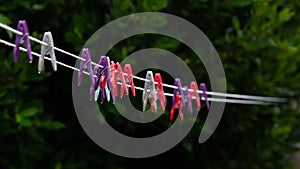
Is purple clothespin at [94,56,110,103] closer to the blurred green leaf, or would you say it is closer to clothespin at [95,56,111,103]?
clothespin at [95,56,111,103]

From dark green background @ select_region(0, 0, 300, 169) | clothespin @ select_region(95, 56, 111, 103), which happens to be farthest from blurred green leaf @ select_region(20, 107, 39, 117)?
clothespin @ select_region(95, 56, 111, 103)

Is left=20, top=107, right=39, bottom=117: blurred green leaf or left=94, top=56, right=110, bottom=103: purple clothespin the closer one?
left=94, top=56, right=110, bottom=103: purple clothespin

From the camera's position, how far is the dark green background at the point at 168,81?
2.35m

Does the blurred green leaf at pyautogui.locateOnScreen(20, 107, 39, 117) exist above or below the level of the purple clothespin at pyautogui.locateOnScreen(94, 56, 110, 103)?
above

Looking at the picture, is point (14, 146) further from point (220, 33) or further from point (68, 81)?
point (220, 33)

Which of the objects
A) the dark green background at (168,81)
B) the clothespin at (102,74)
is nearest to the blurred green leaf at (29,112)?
the dark green background at (168,81)

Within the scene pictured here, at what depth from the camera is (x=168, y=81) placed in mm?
2660

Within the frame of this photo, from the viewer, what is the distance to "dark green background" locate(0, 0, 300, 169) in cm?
235

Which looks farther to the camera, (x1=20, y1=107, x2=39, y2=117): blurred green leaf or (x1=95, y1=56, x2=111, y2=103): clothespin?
(x1=20, y1=107, x2=39, y2=117): blurred green leaf

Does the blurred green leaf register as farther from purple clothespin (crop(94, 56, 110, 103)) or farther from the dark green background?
purple clothespin (crop(94, 56, 110, 103))

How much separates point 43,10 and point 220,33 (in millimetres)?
1037

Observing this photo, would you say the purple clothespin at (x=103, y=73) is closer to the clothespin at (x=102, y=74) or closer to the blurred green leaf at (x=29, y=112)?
the clothespin at (x=102, y=74)

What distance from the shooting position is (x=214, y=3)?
2732 millimetres

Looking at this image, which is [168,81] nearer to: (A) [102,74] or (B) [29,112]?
(B) [29,112]
